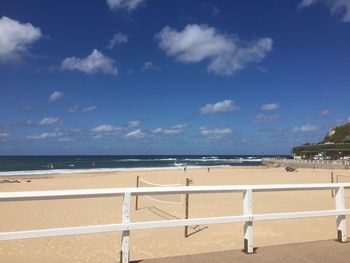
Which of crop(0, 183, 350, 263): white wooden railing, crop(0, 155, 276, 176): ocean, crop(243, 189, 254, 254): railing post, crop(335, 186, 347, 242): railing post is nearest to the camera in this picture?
crop(0, 183, 350, 263): white wooden railing

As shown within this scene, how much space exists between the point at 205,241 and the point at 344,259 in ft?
15.5

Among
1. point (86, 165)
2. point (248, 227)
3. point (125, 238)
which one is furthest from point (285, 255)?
point (86, 165)

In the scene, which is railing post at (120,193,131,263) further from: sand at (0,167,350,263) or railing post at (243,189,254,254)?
sand at (0,167,350,263)

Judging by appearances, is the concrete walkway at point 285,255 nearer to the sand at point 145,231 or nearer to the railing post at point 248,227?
the railing post at point 248,227

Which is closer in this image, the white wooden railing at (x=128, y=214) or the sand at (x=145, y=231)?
the white wooden railing at (x=128, y=214)

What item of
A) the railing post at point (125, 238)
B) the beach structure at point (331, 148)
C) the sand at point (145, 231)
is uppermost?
the beach structure at point (331, 148)

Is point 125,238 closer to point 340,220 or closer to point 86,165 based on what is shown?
point 340,220

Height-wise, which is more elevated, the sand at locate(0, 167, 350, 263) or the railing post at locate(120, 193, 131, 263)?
the railing post at locate(120, 193, 131, 263)

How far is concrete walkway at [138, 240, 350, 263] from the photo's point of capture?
559 cm

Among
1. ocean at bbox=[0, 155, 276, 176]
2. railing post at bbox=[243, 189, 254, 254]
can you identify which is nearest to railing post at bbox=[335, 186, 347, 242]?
railing post at bbox=[243, 189, 254, 254]

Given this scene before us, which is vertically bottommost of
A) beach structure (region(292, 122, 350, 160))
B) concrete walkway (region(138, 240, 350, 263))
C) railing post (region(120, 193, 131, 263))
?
concrete walkway (region(138, 240, 350, 263))

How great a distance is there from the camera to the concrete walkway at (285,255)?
5.59 metres

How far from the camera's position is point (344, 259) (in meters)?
5.71

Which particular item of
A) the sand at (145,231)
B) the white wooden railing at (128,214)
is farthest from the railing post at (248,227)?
the sand at (145,231)
